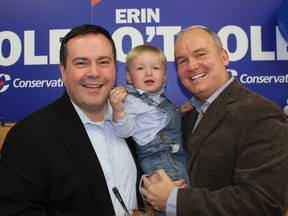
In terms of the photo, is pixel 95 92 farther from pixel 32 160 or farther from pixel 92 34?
pixel 32 160

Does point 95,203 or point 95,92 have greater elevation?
point 95,92

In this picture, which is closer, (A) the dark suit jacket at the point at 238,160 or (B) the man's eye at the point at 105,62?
(A) the dark suit jacket at the point at 238,160

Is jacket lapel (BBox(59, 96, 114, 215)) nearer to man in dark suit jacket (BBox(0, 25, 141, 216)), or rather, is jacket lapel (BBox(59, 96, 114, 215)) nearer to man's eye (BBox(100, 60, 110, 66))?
man in dark suit jacket (BBox(0, 25, 141, 216))

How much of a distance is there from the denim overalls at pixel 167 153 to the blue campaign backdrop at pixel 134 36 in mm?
989

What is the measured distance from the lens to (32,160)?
148 centimetres

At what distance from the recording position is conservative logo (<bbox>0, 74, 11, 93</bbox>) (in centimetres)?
285

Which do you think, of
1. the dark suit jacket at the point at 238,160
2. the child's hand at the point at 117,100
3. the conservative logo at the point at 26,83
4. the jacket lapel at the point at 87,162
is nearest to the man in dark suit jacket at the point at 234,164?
the dark suit jacket at the point at 238,160

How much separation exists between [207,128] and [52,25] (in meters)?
1.84

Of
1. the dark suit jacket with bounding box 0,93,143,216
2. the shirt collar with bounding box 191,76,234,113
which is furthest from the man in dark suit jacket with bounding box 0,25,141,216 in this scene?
the shirt collar with bounding box 191,76,234,113

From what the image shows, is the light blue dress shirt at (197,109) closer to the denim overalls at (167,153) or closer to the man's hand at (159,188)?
the man's hand at (159,188)

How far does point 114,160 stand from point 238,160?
61 cm

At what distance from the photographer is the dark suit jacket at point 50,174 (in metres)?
1.45

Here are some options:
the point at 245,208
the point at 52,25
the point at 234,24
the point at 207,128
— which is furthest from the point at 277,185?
the point at 52,25

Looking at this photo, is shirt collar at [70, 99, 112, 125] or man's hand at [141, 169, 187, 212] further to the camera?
shirt collar at [70, 99, 112, 125]
